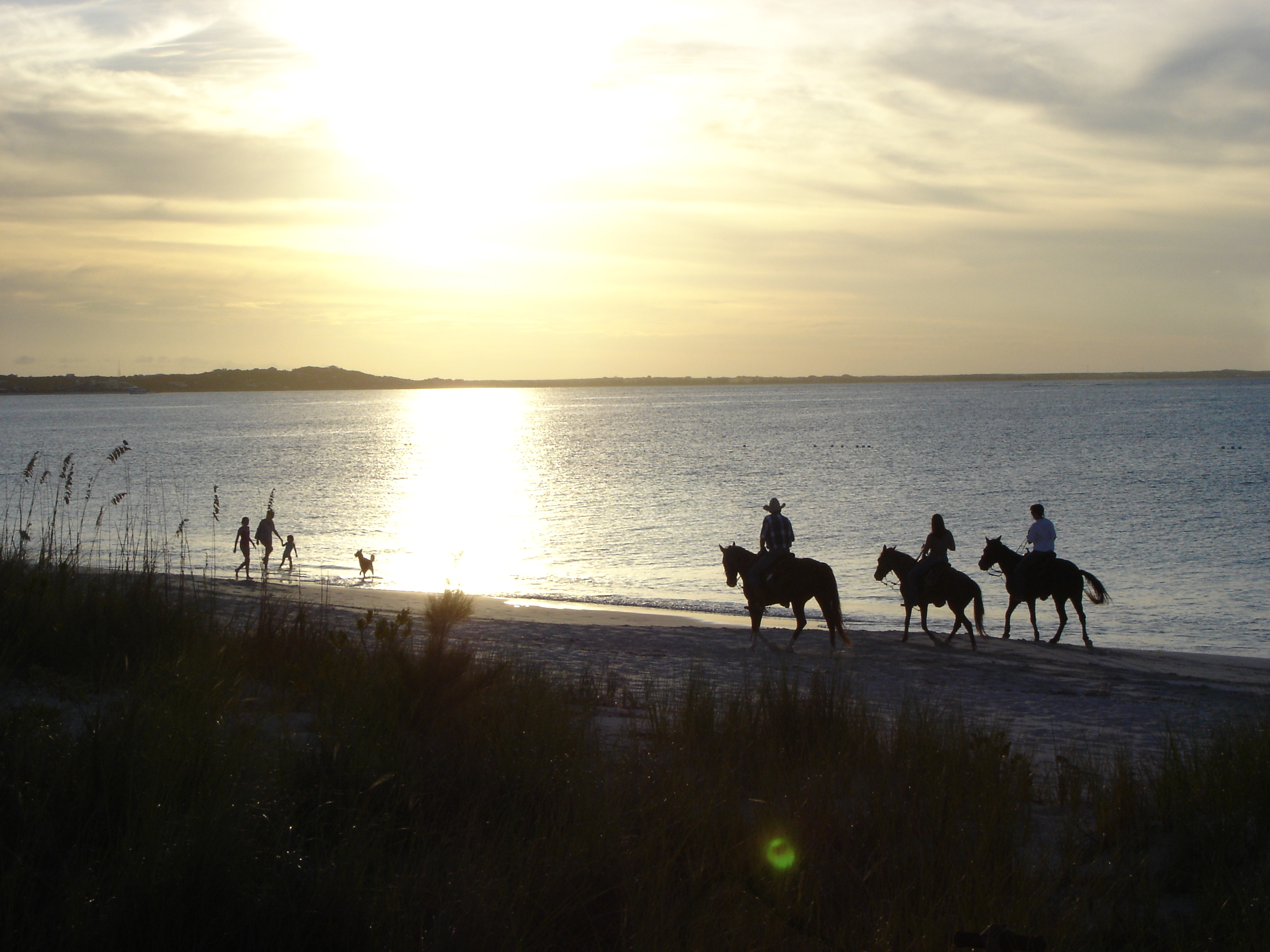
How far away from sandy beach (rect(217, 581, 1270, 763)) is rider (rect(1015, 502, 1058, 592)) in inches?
49.6

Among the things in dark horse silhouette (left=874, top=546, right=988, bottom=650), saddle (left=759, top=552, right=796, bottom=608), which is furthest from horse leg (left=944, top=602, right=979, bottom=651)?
saddle (left=759, top=552, right=796, bottom=608)

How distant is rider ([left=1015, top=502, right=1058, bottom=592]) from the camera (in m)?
15.5

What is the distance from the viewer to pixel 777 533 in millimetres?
13688

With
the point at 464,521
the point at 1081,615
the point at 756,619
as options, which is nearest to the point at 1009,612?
the point at 1081,615

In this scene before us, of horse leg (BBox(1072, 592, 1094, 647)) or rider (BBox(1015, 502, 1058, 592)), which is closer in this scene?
horse leg (BBox(1072, 592, 1094, 647))

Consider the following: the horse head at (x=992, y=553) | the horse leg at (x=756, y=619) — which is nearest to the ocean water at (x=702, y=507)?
the horse head at (x=992, y=553)

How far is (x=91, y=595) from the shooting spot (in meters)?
7.06

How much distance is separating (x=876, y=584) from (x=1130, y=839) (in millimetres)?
19353

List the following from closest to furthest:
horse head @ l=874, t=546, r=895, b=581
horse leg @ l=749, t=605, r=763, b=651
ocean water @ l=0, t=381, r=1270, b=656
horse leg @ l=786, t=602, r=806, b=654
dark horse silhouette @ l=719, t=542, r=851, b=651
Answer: dark horse silhouette @ l=719, t=542, r=851, b=651 < horse leg @ l=786, t=602, r=806, b=654 < horse leg @ l=749, t=605, r=763, b=651 < horse head @ l=874, t=546, r=895, b=581 < ocean water @ l=0, t=381, r=1270, b=656

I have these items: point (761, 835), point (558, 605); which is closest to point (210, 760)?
point (761, 835)

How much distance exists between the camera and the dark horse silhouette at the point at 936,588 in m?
14.6

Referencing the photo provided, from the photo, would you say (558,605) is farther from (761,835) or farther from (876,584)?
(761,835)

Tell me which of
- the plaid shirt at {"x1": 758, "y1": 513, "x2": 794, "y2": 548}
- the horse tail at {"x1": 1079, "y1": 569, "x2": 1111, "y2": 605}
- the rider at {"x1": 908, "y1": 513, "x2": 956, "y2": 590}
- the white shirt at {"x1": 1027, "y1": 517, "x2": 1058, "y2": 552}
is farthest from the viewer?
the horse tail at {"x1": 1079, "y1": 569, "x2": 1111, "y2": 605}

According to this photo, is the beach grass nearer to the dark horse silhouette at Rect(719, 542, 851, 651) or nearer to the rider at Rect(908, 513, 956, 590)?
the dark horse silhouette at Rect(719, 542, 851, 651)
